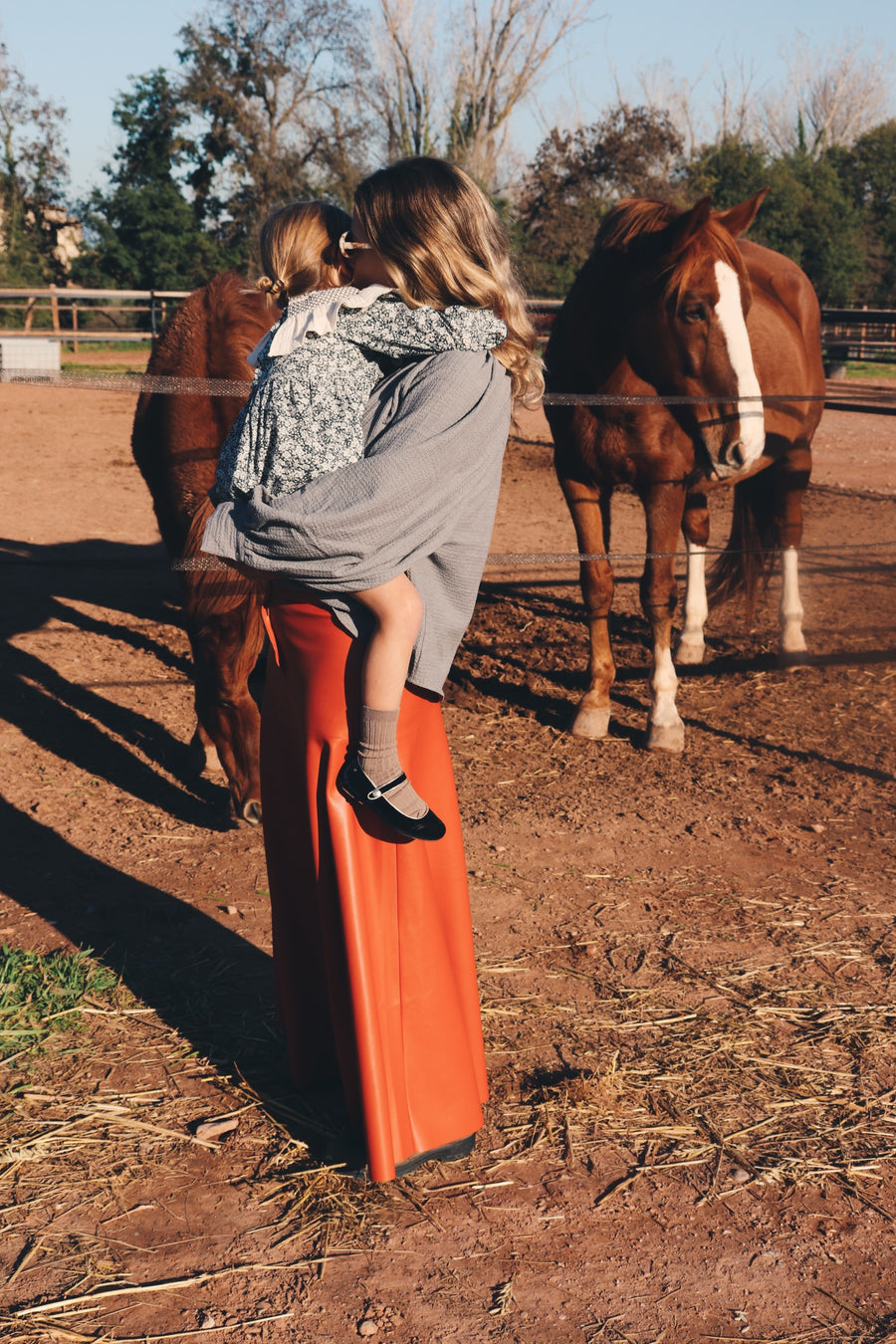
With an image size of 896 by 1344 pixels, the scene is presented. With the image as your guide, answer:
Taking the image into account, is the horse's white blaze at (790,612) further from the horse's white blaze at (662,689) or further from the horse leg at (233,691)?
the horse leg at (233,691)

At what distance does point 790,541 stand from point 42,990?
423 centimetres

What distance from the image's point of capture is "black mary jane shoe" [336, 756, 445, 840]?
5.65 feet

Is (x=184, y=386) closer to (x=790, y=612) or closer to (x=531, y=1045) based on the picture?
(x=531, y=1045)

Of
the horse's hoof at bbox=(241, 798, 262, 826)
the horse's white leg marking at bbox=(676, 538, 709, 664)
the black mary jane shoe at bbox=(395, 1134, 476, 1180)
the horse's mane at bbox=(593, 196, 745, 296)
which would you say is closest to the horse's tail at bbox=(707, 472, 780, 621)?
the horse's white leg marking at bbox=(676, 538, 709, 664)

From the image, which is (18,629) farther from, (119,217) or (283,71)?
(283,71)

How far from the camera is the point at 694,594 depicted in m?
5.40

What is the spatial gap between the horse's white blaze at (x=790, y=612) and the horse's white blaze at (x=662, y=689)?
1207 mm

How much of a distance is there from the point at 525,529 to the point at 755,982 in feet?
18.6

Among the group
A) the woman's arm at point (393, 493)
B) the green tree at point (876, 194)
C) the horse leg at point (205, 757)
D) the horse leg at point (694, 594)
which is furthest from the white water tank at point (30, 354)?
the green tree at point (876, 194)

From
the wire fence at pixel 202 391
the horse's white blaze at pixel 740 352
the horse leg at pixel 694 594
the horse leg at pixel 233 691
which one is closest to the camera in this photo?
the horse leg at pixel 233 691

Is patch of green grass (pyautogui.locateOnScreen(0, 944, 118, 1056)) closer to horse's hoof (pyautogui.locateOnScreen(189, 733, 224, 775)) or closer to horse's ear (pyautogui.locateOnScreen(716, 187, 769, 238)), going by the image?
horse's hoof (pyautogui.locateOnScreen(189, 733, 224, 775))

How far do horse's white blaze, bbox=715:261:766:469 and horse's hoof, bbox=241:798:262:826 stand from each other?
6.86ft

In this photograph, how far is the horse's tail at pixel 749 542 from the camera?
547cm

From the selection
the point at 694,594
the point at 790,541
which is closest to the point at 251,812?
the point at 694,594
